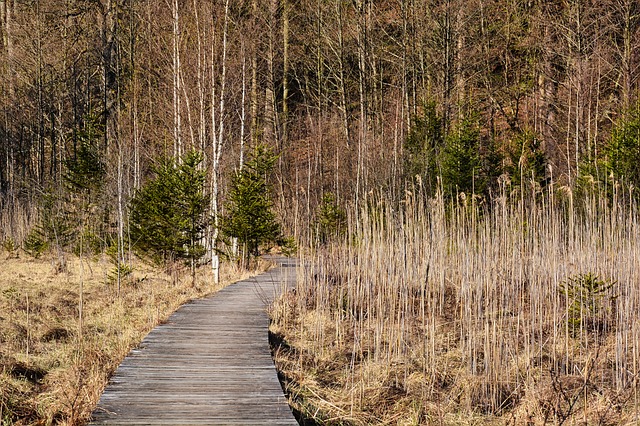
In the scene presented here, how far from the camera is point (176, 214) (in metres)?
10.2

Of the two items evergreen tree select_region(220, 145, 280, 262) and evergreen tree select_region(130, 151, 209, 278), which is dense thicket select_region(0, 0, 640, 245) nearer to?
evergreen tree select_region(220, 145, 280, 262)

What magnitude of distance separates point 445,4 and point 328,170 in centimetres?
667

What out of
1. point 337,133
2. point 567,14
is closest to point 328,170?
point 337,133

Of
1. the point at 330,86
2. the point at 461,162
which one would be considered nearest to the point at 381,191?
the point at 461,162

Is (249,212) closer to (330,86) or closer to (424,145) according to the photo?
(424,145)

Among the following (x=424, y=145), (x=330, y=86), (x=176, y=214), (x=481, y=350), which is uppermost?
(x=330, y=86)

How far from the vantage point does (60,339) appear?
7.30 meters

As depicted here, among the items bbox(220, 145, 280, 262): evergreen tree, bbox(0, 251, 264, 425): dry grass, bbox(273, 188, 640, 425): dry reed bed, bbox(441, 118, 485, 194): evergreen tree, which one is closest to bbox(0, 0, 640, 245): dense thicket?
bbox(441, 118, 485, 194): evergreen tree

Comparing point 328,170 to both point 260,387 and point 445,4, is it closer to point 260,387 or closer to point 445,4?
point 445,4

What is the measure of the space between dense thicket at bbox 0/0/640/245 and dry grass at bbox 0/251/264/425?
1.89 meters

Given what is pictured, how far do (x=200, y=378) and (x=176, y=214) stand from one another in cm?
583

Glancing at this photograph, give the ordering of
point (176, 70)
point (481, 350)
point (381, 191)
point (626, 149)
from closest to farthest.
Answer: point (481, 350) → point (381, 191) → point (626, 149) → point (176, 70)

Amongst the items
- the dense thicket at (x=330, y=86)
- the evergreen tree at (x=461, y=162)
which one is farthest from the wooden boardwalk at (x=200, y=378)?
the evergreen tree at (x=461, y=162)

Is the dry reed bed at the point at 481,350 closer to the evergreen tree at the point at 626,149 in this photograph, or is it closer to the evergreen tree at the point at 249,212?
the evergreen tree at the point at 249,212
